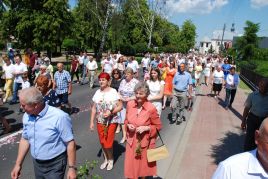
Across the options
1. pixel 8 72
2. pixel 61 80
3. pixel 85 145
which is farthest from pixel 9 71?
pixel 85 145

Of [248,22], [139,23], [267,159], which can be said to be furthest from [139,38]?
[267,159]

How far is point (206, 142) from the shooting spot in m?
8.76

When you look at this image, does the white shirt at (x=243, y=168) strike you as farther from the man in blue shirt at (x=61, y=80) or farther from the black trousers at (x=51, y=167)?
the man in blue shirt at (x=61, y=80)

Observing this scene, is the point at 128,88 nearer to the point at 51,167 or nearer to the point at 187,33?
the point at 51,167

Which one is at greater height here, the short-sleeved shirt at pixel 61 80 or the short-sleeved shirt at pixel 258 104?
the short-sleeved shirt at pixel 258 104

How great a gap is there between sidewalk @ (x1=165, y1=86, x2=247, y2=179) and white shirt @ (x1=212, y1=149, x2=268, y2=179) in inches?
165

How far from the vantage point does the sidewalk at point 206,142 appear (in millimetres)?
6753

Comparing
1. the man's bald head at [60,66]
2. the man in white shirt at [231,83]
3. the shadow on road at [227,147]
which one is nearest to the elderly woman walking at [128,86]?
the shadow on road at [227,147]

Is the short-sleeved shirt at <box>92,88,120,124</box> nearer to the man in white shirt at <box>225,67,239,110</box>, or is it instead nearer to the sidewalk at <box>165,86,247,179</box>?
the sidewalk at <box>165,86,247,179</box>

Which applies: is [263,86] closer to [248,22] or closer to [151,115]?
[151,115]

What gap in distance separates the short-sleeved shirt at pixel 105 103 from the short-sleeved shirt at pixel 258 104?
251cm

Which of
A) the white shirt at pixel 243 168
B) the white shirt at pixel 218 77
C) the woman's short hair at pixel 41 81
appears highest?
the white shirt at pixel 243 168

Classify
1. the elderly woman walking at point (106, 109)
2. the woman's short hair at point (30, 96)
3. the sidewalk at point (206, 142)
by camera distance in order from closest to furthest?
the woman's short hair at point (30, 96) < the elderly woman walking at point (106, 109) < the sidewalk at point (206, 142)

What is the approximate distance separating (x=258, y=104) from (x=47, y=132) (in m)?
4.09
